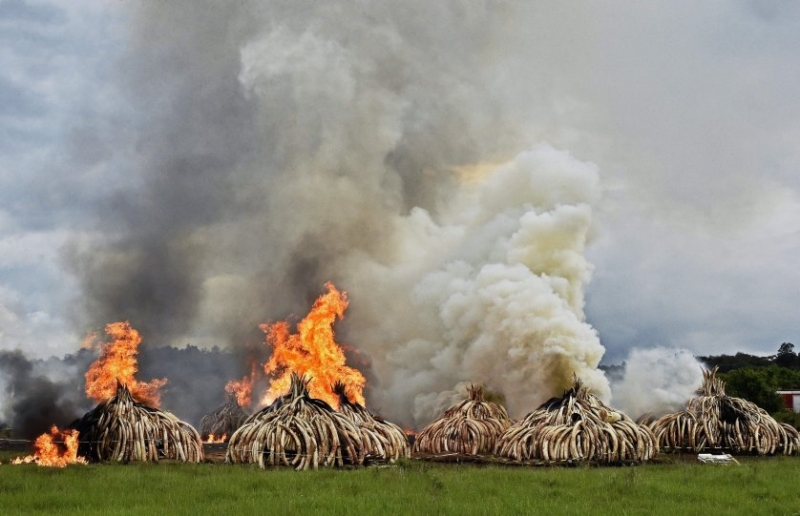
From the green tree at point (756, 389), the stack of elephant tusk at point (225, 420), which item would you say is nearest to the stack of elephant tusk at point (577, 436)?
the stack of elephant tusk at point (225, 420)

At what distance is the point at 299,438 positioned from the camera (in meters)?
22.4

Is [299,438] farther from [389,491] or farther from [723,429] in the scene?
[723,429]

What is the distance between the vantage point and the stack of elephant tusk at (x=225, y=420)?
3681cm

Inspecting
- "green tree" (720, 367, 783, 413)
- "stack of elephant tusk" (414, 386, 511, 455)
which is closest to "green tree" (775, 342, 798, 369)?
"green tree" (720, 367, 783, 413)

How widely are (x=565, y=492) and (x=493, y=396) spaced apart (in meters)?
21.6

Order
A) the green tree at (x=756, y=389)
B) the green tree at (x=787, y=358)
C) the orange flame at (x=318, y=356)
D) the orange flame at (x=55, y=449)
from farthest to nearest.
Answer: the green tree at (x=787, y=358)
the green tree at (x=756, y=389)
the orange flame at (x=318, y=356)
the orange flame at (x=55, y=449)

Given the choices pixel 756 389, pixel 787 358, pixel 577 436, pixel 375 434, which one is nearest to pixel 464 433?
pixel 577 436

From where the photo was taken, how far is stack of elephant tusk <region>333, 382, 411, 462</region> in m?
23.5

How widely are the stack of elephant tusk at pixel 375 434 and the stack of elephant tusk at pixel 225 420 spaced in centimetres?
1191

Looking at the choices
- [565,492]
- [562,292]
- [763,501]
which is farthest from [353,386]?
[763,501]

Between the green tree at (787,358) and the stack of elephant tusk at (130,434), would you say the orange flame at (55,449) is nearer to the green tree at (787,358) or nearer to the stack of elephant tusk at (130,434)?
the stack of elephant tusk at (130,434)

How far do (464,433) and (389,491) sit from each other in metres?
12.5

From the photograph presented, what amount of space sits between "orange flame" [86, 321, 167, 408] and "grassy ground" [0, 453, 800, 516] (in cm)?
516

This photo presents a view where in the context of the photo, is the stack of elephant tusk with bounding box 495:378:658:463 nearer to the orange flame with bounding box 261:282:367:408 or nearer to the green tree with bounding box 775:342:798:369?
the orange flame with bounding box 261:282:367:408
